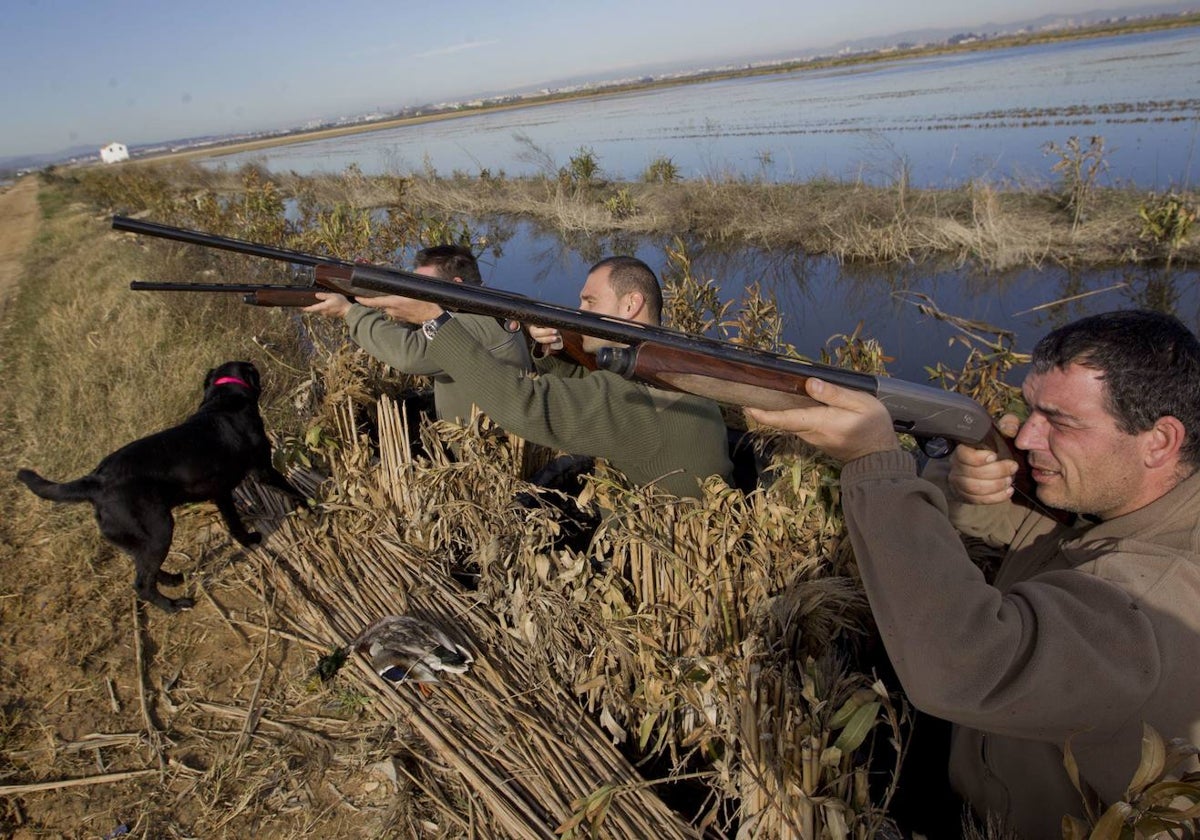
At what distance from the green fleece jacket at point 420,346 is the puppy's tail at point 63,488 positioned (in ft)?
4.87

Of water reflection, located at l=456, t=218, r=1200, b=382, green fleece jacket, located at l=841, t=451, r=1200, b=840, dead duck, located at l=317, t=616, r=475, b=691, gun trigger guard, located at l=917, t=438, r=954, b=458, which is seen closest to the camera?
green fleece jacket, located at l=841, t=451, r=1200, b=840

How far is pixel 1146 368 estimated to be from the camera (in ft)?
5.34

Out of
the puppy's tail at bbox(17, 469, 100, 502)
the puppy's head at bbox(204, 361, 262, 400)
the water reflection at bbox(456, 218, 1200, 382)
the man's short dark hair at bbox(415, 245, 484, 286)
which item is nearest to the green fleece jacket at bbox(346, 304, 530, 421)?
the man's short dark hair at bbox(415, 245, 484, 286)

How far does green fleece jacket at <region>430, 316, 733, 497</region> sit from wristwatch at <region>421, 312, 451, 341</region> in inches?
1.5

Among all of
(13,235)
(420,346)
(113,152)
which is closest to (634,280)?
(420,346)

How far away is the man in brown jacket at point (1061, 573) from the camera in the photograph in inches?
51.0

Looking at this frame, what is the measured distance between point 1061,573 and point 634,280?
2.65 m

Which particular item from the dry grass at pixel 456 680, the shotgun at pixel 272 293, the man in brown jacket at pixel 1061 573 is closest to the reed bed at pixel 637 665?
the dry grass at pixel 456 680

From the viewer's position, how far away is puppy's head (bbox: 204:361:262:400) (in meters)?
4.13

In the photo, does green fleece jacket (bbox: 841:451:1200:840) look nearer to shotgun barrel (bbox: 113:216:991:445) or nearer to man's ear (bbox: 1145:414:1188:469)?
man's ear (bbox: 1145:414:1188:469)

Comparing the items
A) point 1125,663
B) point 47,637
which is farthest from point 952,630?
point 47,637

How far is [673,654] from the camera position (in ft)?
8.13

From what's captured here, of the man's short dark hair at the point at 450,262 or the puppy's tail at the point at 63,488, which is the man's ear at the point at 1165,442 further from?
the puppy's tail at the point at 63,488

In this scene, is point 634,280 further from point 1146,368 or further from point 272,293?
point 1146,368
